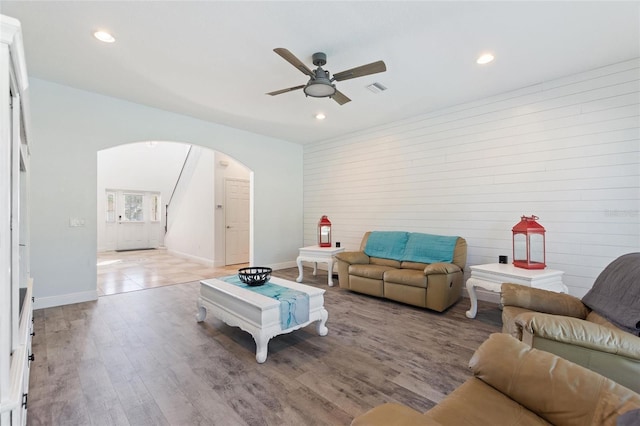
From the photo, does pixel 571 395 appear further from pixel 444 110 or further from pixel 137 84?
pixel 137 84

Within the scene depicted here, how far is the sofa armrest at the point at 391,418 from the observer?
2.93ft

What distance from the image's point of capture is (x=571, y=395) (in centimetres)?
112

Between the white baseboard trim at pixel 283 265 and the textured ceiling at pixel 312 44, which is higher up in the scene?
the textured ceiling at pixel 312 44

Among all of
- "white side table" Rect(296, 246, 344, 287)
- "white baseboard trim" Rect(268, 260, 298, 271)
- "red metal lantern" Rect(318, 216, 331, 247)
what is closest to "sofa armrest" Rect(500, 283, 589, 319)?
"white side table" Rect(296, 246, 344, 287)

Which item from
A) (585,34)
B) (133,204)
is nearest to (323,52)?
(585,34)

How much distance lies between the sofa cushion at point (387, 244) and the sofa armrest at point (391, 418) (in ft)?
11.9

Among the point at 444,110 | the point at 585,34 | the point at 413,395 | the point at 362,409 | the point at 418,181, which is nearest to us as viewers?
the point at 362,409

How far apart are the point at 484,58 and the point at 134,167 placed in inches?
401

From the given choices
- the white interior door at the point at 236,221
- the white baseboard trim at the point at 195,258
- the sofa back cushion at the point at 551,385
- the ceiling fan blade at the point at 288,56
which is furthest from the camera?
the white interior door at the point at 236,221

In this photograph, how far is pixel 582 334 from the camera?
5.06 feet

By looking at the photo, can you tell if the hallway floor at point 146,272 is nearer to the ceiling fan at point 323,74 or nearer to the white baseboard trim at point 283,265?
the white baseboard trim at point 283,265

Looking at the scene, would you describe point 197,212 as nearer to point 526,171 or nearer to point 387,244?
point 387,244

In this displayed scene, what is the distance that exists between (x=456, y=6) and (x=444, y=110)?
2353 millimetres

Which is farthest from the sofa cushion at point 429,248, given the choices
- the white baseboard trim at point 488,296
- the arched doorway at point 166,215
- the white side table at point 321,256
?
the arched doorway at point 166,215
